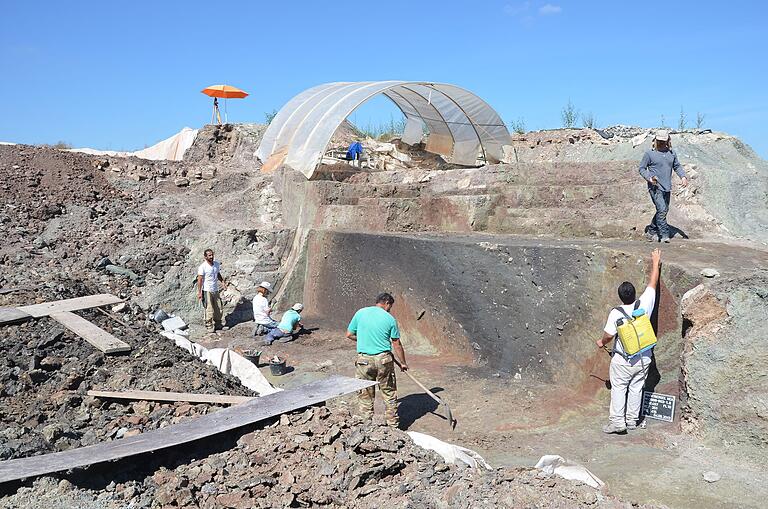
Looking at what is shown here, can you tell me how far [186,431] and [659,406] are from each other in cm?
404

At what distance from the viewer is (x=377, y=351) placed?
5656mm

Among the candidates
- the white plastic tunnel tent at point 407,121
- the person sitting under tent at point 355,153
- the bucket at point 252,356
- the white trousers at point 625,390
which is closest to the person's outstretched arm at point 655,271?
the white trousers at point 625,390

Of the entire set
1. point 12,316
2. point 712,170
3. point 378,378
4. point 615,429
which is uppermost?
point 712,170

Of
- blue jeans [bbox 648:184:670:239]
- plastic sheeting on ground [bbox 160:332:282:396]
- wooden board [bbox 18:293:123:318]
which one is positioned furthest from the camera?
wooden board [bbox 18:293:123:318]

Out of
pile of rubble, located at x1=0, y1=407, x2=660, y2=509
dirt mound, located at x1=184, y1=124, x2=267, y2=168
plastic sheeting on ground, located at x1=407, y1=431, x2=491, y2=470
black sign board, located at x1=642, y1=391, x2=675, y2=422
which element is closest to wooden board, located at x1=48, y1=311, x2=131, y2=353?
pile of rubble, located at x1=0, y1=407, x2=660, y2=509

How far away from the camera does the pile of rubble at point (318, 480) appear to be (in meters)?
3.34

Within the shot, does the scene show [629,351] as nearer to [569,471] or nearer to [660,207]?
[569,471]

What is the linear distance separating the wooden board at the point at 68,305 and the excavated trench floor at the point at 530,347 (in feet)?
5.30

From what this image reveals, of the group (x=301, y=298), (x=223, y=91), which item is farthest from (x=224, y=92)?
(x=301, y=298)

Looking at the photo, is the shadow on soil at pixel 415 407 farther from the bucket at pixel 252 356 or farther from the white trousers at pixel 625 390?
the bucket at pixel 252 356

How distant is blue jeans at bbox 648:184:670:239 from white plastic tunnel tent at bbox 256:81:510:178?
22.9 feet

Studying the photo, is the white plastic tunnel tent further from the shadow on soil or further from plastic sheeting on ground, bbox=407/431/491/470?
plastic sheeting on ground, bbox=407/431/491/470

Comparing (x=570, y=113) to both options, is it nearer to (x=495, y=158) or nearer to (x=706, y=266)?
(x=495, y=158)

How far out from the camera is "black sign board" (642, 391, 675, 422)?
18.0 ft
